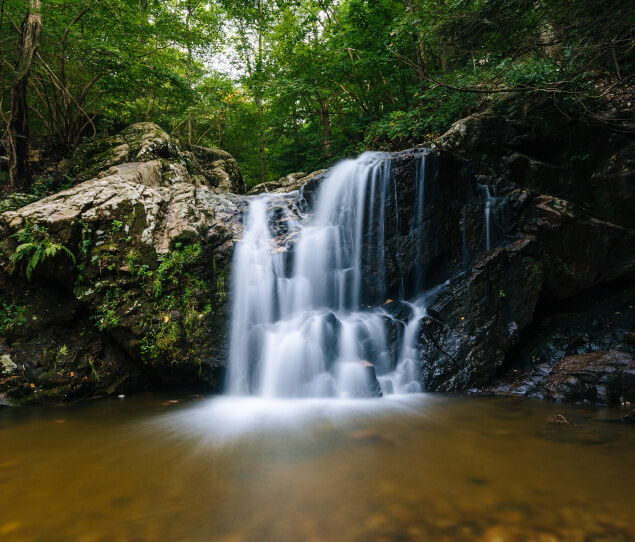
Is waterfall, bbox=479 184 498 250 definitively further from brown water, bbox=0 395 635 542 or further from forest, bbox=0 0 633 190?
brown water, bbox=0 395 635 542

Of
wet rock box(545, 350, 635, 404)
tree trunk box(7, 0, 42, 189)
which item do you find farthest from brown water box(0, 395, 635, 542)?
tree trunk box(7, 0, 42, 189)

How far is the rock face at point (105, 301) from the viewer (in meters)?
4.49

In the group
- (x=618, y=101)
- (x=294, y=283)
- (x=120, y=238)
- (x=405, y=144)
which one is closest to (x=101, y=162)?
(x=120, y=238)

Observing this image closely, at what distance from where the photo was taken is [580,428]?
3223 millimetres

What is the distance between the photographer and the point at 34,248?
4.54 m

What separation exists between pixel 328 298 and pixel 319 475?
142 inches

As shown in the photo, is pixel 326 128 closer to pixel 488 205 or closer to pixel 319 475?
pixel 488 205

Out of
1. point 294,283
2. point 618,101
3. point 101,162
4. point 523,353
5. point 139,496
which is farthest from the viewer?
point 101,162

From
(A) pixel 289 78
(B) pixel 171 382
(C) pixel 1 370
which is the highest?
(A) pixel 289 78

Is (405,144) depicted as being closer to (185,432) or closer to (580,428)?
(580,428)

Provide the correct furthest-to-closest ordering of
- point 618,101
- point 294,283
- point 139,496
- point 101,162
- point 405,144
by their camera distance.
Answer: point 405,144 → point 101,162 → point 618,101 → point 294,283 → point 139,496

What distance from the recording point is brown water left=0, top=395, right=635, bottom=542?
5.90ft

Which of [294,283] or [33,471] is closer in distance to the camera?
[33,471]

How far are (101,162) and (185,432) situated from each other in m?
7.08
